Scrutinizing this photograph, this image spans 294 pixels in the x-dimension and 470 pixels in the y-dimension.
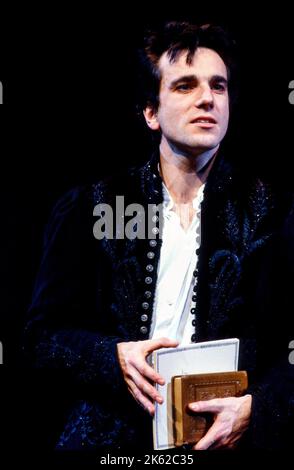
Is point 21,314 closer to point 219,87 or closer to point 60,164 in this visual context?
point 60,164

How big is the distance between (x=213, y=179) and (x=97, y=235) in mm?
370

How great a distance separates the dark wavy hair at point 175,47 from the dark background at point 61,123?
0.47 ft

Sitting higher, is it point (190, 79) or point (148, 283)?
point (190, 79)

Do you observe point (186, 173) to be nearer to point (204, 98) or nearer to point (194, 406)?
point (204, 98)

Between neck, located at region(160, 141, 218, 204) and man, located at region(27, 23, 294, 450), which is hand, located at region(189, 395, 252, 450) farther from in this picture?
neck, located at region(160, 141, 218, 204)

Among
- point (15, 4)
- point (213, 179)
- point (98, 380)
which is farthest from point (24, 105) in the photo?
point (98, 380)

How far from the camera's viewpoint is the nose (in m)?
1.81

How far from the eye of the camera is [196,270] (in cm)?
Answer: 182

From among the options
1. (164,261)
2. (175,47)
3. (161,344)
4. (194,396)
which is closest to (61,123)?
(175,47)

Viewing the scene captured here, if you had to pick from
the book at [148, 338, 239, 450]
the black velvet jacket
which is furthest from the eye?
the book at [148, 338, 239, 450]

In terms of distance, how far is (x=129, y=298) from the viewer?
184 cm

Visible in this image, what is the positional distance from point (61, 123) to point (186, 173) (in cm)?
54
